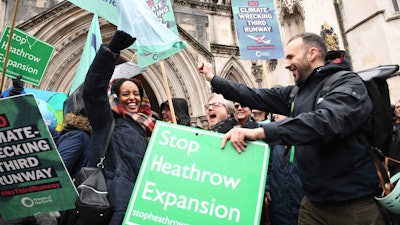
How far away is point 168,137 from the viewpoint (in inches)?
66.9

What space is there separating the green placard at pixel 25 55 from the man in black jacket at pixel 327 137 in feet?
12.0

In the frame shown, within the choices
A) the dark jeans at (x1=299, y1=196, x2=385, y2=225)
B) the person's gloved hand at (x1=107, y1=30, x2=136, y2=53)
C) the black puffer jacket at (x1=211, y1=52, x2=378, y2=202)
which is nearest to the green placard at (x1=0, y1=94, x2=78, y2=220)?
the person's gloved hand at (x1=107, y1=30, x2=136, y2=53)

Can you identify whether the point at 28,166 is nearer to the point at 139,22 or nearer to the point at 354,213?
the point at 139,22

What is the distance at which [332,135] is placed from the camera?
156 cm

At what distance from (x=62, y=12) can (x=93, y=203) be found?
7892 mm

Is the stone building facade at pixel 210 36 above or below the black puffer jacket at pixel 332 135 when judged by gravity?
above

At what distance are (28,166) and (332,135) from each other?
1778 millimetres

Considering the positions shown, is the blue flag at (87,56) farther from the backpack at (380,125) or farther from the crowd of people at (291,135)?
the backpack at (380,125)

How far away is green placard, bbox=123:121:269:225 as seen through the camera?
152cm

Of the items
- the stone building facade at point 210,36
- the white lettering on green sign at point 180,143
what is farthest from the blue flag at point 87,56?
the stone building facade at point 210,36

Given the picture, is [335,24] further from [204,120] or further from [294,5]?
[204,120]

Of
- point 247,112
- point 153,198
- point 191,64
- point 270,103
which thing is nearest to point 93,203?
point 153,198

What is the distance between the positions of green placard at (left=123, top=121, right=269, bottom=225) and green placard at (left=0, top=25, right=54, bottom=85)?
337 cm

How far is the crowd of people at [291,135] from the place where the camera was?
5.22 ft
